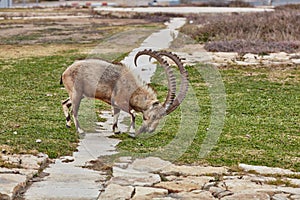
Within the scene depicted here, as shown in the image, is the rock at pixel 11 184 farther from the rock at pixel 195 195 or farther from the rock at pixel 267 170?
the rock at pixel 267 170

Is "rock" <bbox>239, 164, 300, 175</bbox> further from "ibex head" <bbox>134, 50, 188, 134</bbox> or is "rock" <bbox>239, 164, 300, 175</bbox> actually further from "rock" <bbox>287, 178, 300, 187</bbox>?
"ibex head" <bbox>134, 50, 188, 134</bbox>

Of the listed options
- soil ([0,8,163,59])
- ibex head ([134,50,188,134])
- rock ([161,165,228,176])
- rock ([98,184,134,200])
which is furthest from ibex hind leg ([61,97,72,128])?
→ soil ([0,8,163,59])

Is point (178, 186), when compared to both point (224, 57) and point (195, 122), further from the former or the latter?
point (224, 57)

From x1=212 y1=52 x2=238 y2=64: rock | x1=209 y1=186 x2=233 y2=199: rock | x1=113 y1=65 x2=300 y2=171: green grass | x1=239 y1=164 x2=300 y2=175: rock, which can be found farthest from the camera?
x1=212 y1=52 x2=238 y2=64: rock

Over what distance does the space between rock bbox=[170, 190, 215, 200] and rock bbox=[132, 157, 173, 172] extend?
3.17ft

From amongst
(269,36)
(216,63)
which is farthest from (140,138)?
(269,36)

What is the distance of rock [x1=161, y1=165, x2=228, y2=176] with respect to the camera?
7996mm

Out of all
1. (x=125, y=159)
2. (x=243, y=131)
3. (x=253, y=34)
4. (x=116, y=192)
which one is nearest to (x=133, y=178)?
(x=116, y=192)

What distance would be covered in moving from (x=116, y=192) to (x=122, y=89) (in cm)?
305

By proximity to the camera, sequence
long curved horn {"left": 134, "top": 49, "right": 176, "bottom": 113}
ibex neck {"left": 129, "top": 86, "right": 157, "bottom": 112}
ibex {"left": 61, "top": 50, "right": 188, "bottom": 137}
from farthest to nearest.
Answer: ibex neck {"left": 129, "top": 86, "right": 157, "bottom": 112} → ibex {"left": 61, "top": 50, "right": 188, "bottom": 137} → long curved horn {"left": 134, "top": 49, "right": 176, "bottom": 113}

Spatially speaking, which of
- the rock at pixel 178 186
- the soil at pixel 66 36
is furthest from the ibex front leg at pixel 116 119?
the soil at pixel 66 36

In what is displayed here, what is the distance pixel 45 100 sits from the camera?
1319 centimetres

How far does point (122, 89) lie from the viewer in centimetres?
999

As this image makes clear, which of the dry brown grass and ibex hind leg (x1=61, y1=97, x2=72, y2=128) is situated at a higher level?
ibex hind leg (x1=61, y1=97, x2=72, y2=128)
